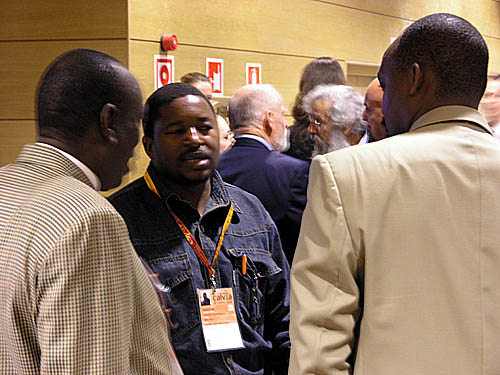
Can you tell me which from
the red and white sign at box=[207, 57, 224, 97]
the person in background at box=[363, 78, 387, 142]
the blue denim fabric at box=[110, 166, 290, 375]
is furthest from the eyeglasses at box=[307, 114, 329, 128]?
the red and white sign at box=[207, 57, 224, 97]

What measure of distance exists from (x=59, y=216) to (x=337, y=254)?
0.61 m

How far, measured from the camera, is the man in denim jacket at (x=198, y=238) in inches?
→ 76.5

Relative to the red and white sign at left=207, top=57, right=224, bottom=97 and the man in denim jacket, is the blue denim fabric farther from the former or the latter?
the red and white sign at left=207, top=57, right=224, bottom=97

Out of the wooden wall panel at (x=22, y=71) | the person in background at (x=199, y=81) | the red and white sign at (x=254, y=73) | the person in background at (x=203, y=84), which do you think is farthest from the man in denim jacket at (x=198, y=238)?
the red and white sign at (x=254, y=73)

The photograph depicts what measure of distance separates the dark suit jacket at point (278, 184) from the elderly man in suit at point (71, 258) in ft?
4.52

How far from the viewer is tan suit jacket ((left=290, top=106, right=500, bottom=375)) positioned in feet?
4.65

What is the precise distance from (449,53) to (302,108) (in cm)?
229

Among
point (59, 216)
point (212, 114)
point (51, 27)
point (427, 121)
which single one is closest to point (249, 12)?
point (51, 27)

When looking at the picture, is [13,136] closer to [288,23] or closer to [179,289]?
[288,23]

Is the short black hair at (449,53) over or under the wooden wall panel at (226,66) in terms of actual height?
over

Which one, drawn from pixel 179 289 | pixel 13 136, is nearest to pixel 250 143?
pixel 179 289

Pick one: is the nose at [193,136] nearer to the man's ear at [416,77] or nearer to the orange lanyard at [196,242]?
the orange lanyard at [196,242]

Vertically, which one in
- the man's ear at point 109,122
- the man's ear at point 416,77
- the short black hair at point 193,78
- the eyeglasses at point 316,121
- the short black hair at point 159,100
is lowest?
the eyeglasses at point 316,121

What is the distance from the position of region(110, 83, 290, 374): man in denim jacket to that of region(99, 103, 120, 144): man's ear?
0.59m
